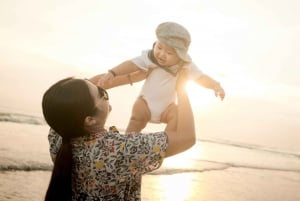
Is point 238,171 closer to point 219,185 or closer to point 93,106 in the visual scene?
point 219,185

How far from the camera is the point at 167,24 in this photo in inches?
123

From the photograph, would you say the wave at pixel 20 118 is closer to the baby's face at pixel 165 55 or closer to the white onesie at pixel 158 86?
the white onesie at pixel 158 86

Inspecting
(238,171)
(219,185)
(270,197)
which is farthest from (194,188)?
(238,171)

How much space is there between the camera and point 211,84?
3232 millimetres

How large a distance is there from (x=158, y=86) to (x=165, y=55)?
258mm

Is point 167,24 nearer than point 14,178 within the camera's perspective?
Yes

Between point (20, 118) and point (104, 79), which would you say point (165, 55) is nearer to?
point (104, 79)

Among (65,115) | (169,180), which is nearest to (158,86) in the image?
(65,115)

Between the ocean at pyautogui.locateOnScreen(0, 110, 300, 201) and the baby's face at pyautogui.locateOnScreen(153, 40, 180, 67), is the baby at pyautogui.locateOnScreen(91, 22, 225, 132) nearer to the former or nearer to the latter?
the baby's face at pyautogui.locateOnScreen(153, 40, 180, 67)

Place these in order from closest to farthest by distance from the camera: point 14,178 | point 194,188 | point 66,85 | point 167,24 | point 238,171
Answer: point 66,85 → point 167,24 → point 14,178 → point 194,188 → point 238,171

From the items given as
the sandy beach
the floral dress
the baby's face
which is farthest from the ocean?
the floral dress

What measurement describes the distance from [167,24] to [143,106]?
64 centimetres

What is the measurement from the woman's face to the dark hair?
0.09ft

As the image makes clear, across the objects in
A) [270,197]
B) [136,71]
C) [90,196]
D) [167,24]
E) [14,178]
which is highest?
[167,24]
